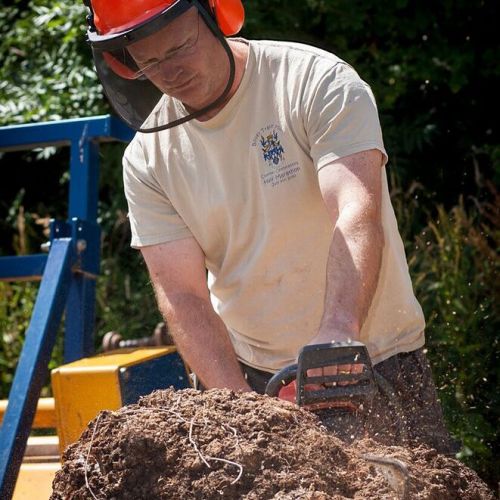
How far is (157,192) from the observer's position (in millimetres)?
3383

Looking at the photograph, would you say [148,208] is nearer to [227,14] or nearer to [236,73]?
[236,73]

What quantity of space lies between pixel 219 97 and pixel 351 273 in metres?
0.79

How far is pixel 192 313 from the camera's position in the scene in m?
3.19

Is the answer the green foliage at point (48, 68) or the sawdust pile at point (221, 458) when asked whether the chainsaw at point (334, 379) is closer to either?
the sawdust pile at point (221, 458)

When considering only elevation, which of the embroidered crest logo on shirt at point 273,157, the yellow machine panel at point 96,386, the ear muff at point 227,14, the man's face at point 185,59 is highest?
the ear muff at point 227,14

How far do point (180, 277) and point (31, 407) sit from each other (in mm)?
901

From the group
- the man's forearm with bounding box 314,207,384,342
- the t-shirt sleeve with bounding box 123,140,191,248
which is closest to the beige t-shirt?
the t-shirt sleeve with bounding box 123,140,191,248

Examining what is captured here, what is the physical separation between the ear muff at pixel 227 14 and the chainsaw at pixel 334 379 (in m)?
1.24

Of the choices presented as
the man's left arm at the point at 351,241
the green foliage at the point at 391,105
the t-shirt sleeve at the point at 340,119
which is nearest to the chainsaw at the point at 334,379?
the man's left arm at the point at 351,241

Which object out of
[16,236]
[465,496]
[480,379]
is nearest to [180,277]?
[465,496]

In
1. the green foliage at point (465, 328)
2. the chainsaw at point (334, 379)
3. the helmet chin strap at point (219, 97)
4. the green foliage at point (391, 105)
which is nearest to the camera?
the chainsaw at point (334, 379)

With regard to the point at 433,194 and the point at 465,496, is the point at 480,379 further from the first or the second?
the point at 465,496

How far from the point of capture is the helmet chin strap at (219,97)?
3.03 m

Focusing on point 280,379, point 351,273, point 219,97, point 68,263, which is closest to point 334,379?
point 280,379
